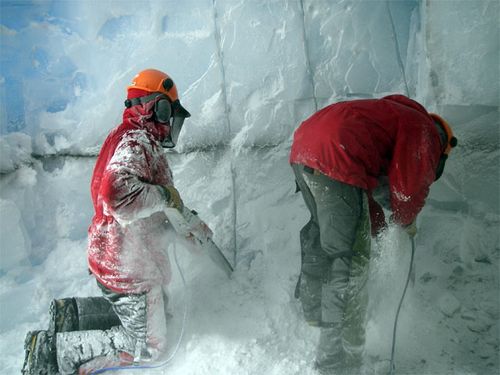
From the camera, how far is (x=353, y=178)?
1.83 meters

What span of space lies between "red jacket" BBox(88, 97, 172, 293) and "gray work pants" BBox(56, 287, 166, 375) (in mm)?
87

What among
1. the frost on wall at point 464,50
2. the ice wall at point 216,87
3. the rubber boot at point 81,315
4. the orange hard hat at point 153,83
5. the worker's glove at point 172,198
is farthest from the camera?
the ice wall at point 216,87

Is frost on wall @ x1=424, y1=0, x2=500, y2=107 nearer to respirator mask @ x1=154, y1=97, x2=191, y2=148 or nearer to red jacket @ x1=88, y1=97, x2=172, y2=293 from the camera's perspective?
respirator mask @ x1=154, y1=97, x2=191, y2=148

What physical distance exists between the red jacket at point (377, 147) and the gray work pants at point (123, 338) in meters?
1.08

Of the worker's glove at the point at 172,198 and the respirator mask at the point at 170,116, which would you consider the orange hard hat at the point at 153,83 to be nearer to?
the respirator mask at the point at 170,116

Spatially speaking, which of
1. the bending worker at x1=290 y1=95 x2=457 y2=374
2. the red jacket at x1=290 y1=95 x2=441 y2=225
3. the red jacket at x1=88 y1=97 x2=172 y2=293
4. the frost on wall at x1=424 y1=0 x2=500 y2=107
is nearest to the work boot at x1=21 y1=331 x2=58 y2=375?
the red jacket at x1=88 y1=97 x2=172 y2=293

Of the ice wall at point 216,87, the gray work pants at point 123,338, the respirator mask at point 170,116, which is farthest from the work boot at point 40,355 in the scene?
the respirator mask at point 170,116

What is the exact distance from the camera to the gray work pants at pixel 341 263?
1.90 meters

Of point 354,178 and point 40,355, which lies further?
point 40,355

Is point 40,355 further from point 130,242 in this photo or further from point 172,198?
point 172,198

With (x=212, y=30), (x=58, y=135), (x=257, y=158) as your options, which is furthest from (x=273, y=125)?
(x=58, y=135)

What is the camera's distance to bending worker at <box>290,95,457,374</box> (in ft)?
6.03

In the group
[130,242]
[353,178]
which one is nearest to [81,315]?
[130,242]

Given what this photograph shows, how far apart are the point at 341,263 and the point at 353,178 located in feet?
1.34
